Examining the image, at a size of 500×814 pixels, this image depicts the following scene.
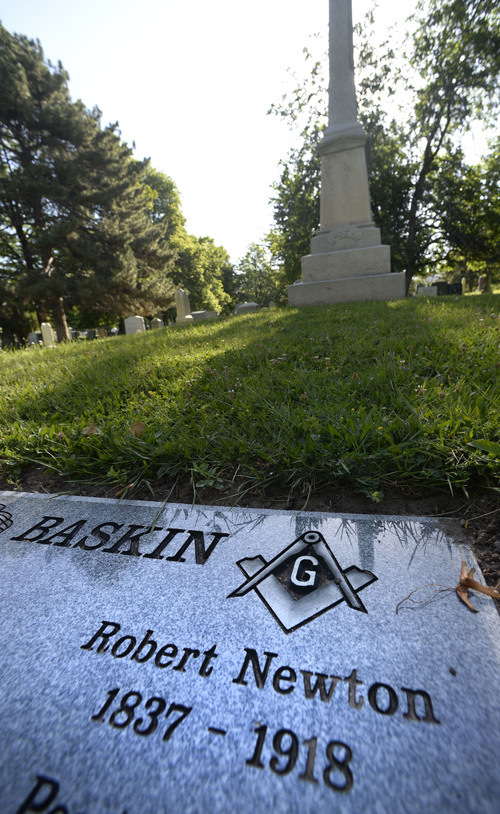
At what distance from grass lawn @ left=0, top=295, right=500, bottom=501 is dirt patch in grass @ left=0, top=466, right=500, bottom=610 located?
0.15ft

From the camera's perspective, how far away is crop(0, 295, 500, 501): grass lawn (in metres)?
1.77

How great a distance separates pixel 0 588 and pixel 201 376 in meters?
2.17

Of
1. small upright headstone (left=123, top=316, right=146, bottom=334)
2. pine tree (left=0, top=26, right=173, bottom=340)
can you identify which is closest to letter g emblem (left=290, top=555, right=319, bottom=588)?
small upright headstone (left=123, top=316, right=146, bottom=334)

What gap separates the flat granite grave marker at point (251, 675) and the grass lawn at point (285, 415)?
0.41 meters

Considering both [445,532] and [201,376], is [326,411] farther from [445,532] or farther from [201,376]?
[201,376]

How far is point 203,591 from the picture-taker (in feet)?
3.91

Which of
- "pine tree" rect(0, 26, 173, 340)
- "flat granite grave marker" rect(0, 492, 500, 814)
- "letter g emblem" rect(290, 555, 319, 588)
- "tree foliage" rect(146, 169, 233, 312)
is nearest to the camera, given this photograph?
"flat granite grave marker" rect(0, 492, 500, 814)

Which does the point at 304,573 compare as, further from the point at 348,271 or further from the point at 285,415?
the point at 348,271

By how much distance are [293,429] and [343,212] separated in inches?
329

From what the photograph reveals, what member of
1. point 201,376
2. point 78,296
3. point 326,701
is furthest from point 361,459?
point 78,296

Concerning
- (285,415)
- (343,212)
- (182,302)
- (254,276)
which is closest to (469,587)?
(285,415)

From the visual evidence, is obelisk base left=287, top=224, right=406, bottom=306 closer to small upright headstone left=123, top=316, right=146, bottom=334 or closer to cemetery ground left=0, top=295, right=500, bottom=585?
cemetery ground left=0, top=295, right=500, bottom=585

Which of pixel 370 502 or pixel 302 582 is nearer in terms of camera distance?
pixel 302 582

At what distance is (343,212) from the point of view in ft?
29.3
